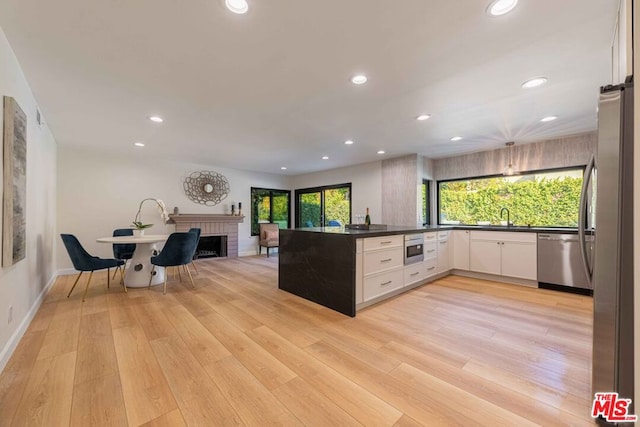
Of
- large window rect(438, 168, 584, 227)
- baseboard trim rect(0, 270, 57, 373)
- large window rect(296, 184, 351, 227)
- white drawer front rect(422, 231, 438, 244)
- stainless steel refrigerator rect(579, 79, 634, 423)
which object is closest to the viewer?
stainless steel refrigerator rect(579, 79, 634, 423)

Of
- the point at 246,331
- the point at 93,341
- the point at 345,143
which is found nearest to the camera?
the point at 93,341

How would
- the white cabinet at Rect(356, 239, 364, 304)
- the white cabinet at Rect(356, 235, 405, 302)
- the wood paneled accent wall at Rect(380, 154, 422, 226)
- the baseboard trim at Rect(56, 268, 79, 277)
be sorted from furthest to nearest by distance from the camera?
the wood paneled accent wall at Rect(380, 154, 422, 226) < the baseboard trim at Rect(56, 268, 79, 277) < the white cabinet at Rect(356, 235, 405, 302) < the white cabinet at Rect(356, 239, 364, 304)

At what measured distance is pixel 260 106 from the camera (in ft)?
9.49

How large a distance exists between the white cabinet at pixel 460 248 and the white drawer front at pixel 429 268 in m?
0.72

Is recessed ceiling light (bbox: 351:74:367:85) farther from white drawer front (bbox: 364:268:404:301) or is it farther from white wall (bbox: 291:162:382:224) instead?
white wall (bbox: 291:162:382:224)

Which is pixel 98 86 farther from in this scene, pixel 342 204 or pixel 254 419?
pixel 342 204

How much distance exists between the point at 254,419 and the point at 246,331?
107 centimetres

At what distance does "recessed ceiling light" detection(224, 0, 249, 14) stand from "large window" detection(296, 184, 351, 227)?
5111 millimetres

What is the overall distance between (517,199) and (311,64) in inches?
174

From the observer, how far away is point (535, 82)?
235 cm

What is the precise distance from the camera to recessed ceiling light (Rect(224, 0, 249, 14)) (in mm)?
1467

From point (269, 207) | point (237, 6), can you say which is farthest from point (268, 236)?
point (237, 6)

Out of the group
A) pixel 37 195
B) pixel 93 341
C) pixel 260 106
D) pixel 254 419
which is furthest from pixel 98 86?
pixel 254 419

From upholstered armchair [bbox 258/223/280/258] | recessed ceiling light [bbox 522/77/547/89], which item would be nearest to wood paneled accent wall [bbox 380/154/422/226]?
recessed ceiling light [bbox 522/77/547/89]
